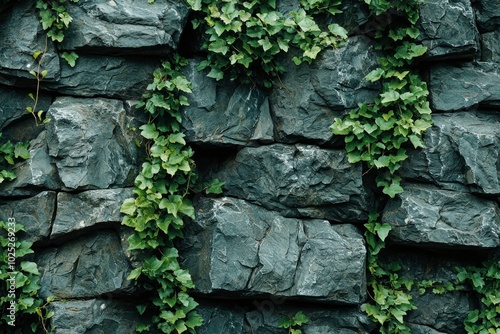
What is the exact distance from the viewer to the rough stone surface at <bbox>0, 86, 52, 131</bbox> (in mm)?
4469

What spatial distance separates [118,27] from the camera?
4.46 meters

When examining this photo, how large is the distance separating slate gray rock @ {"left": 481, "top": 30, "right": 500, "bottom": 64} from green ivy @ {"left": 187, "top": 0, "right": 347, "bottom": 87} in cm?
109

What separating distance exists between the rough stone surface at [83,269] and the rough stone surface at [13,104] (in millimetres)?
944

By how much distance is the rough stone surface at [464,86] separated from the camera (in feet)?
15.4

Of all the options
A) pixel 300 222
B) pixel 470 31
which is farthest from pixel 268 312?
pixel 470 31

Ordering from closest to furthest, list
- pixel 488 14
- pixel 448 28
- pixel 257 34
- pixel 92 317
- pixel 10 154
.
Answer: pixel 92 317, pixel 10 154, pixel 257 34, pixel 448 28, pixel 488 14

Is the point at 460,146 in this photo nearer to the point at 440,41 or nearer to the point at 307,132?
the point at 440,41

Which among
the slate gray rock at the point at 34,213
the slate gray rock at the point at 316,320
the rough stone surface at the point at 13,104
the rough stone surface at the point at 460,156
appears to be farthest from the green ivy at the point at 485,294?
the rough stone surface at the point at 13,104

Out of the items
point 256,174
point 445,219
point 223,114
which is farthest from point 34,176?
point 445,219

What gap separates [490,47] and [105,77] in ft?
9.22

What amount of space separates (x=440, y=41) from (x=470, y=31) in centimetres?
22

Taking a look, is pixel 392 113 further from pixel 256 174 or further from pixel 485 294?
pixel 485 294

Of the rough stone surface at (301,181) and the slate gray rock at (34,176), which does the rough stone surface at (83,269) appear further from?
the rough stone surface at (301,181)

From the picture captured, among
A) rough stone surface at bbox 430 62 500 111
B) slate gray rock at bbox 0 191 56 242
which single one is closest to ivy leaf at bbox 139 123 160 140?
slate gray rock at bbox 0 191 56 242
